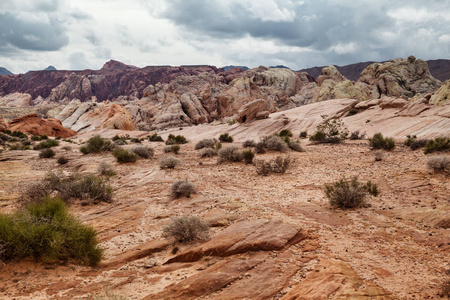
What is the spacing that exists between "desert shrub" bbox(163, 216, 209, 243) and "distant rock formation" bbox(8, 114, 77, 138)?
50254 mm

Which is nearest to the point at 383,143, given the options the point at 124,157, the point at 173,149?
the point at 173,149

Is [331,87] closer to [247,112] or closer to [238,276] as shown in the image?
[247,112]

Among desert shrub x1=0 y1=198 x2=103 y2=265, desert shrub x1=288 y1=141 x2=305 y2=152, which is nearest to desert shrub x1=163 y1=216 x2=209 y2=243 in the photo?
desert shrub x1=0 y1=198 x2=103 y2=265

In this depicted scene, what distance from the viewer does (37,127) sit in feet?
157

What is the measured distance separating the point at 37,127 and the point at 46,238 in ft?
170

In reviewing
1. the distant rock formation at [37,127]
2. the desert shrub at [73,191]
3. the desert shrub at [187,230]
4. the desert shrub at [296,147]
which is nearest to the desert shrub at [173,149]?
the desert shrub at [296,147]

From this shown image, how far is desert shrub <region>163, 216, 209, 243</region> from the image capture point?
19.8ft

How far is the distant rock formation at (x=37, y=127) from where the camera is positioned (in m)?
46.5

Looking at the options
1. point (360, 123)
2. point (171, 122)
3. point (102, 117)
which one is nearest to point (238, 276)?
point (360, 123)

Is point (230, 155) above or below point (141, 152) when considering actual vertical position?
below

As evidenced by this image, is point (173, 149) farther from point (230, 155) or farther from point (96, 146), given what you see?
point (230, 155)

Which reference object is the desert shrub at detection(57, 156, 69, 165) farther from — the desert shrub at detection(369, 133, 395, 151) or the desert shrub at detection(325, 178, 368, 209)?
the desert shrub at detection(369, 133, 395, 151)

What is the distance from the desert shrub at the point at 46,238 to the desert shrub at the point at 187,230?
4.84ft

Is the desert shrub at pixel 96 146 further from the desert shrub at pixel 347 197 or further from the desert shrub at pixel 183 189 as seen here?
the desert shrub at pixel 347 197
